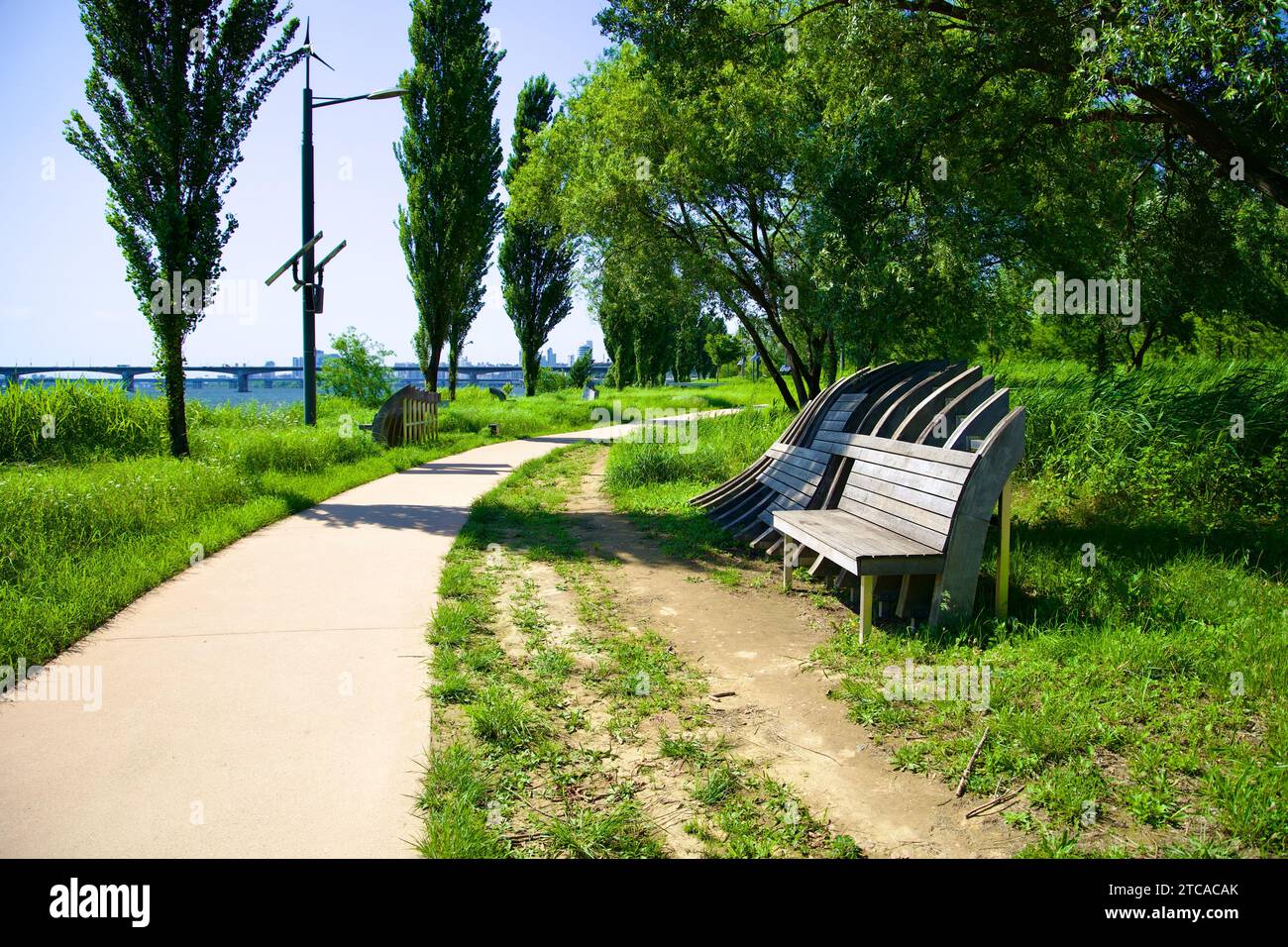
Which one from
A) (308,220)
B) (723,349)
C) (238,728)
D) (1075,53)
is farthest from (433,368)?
(723,349)

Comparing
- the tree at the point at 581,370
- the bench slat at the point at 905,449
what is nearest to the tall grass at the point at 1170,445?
the bench slat at the point at 905,449

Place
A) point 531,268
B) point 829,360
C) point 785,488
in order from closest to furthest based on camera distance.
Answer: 1. point 785,488
2. point 829,360
3. point 531,268

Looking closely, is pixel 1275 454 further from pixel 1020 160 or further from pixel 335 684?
pixel 335 684

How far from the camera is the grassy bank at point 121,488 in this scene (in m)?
4.85

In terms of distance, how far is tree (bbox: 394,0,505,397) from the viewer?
75.0 feet

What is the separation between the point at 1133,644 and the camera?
4.06 m

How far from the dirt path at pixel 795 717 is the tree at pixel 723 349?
183 ft

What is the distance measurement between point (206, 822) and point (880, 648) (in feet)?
11.5

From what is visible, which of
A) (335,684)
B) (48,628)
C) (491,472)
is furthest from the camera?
(491,472)

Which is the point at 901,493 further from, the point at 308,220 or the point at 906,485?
→ the point at 308,220

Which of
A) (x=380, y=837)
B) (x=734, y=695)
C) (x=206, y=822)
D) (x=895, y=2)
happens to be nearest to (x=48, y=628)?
(x=206, y=822)

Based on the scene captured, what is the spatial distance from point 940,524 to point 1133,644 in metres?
1.18

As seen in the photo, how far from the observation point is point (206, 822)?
262cm

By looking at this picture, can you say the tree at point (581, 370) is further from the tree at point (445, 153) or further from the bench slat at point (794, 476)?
the bench slat at point (794, 476)
